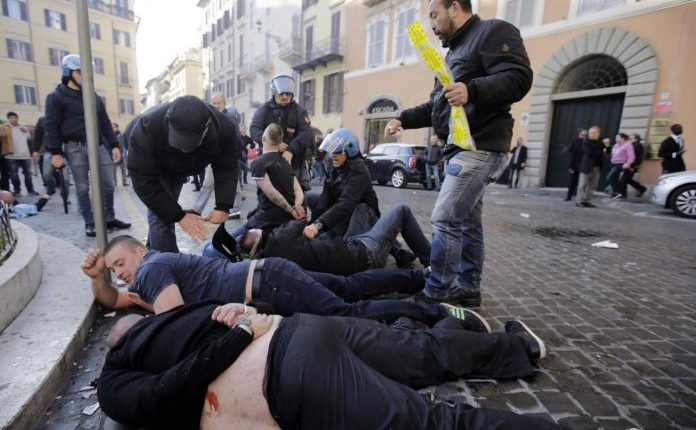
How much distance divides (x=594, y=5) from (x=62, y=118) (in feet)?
47.5

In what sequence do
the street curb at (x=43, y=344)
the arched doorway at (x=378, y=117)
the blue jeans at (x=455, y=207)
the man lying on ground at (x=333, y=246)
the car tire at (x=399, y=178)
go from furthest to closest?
the arched doorway at (x=378, y=117)
the car tire at (x=399, y=178)
the man lying on ground at (x=333, y=246)
the blue jeans at (x=455, y=207)
the street curb at (x=43, y=344)

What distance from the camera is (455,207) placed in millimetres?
2602

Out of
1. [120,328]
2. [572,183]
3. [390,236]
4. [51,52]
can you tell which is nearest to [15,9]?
[51,52]

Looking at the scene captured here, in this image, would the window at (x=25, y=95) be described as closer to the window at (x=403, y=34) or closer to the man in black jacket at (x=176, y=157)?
the window at (x=403, y=34)

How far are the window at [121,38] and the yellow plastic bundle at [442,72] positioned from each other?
44.0m

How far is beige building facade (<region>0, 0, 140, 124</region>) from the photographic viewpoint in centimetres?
2961

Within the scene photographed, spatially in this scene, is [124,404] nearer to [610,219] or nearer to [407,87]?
[610,219]

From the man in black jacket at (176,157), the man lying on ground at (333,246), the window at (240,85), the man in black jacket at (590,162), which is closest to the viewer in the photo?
the man in black jacket at (176,157)

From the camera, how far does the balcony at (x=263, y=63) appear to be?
101 feet

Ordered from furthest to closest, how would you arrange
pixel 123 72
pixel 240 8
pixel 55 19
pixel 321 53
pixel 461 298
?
1. pixel 123 72
2. pixel 240 8
3. pixel 55 19
4. pixel 321 53
5. pixel 461 298

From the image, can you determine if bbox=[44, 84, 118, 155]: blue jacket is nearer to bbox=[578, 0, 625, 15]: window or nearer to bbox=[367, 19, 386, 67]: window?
bbox=[578, 0, 625, 15]: window

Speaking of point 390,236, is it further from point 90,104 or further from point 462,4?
point 90,104

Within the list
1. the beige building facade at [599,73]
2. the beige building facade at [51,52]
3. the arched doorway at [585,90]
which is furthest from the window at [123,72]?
the arched doorway at [585,90]

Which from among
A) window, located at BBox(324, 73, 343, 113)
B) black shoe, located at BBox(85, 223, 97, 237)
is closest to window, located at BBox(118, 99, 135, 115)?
window, located at BBox(324, 73, 343, 113)
